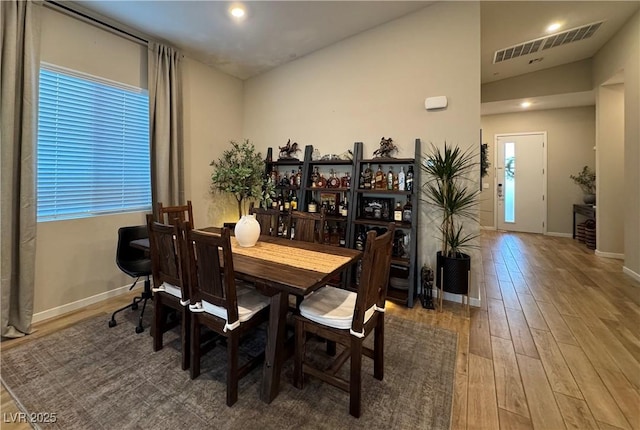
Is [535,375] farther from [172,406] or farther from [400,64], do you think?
[400,64]

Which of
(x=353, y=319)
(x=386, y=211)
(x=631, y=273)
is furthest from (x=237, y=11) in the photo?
(x=631, y=273)

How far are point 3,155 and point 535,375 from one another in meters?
4.36

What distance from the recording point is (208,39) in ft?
11.3

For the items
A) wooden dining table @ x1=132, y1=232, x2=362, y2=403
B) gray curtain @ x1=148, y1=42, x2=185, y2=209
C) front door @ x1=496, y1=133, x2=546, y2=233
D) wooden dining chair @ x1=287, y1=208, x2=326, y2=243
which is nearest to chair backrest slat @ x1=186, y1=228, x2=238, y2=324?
wooden dining table @ x1=132, y1=232, x2=362, y2=403

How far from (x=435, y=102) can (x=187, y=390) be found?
336cm

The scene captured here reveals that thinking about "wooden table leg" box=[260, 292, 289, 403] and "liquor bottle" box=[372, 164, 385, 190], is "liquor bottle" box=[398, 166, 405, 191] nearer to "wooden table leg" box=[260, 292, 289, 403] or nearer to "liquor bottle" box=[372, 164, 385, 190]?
"liquor bottle" box=[372, 164, 385, 190]

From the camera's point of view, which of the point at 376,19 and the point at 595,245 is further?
the point at 595,245

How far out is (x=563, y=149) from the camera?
20.1 ft

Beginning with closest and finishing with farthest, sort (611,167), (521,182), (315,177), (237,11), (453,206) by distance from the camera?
(453,206)
(237,11)
(315,177)
(611,167)
(521,182)

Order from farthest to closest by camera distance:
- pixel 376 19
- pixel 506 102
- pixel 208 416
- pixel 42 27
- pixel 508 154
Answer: pixel 508 154, pixel 506 102, pixel 376 19, pixel 42 27, pixel 208 416

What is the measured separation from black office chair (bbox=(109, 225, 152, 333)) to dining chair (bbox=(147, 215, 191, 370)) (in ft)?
1.94

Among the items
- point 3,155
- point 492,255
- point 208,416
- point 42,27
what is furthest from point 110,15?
point 492,255

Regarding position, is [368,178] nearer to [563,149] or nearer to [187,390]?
[187,390]

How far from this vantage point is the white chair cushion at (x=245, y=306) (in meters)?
1.68
